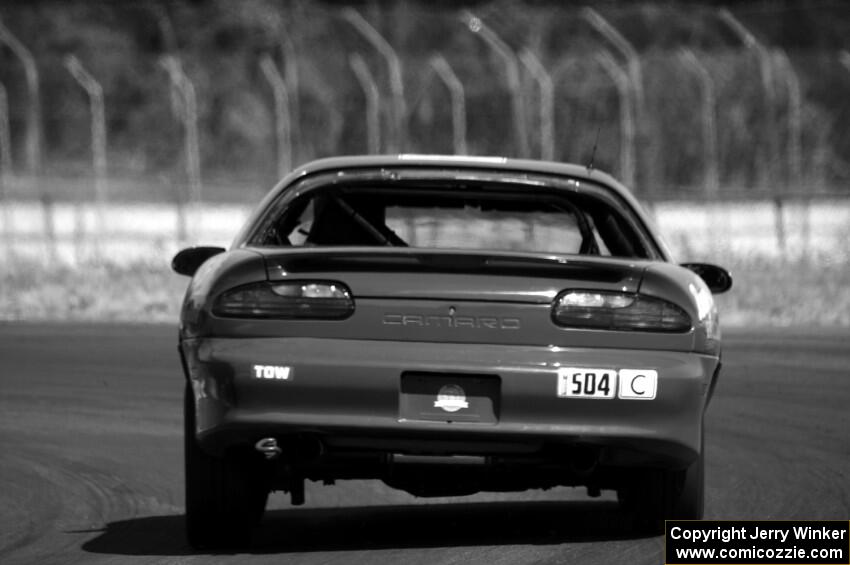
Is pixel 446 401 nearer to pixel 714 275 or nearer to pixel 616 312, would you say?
pixel 616 312

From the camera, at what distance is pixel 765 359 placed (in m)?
14.5

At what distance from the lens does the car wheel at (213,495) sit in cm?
603

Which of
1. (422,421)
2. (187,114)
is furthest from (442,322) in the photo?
(187,114)

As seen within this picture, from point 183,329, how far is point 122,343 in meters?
9.90

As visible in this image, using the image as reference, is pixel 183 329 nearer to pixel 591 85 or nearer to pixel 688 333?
pixel 688 333

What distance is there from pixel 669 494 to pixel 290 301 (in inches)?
59.5

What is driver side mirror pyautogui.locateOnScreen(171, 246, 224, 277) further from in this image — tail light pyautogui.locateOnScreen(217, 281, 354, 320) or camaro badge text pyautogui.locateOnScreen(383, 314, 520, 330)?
camaro badge text pyautogui.locateOnScreen(383, 314, 520, 330)

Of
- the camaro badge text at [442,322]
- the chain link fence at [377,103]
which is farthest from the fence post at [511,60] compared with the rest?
the camaro badge text at [442,322]

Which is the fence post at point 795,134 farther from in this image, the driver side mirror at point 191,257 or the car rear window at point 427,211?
the driver side mirror at point 191,257

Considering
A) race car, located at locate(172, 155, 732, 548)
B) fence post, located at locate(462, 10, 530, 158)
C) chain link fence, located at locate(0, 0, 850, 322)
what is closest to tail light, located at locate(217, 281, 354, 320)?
race car, located at locate(172, 155, 732, 548)

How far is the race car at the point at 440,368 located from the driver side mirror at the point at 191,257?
113cm

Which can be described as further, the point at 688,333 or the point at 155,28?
the point at 155,28

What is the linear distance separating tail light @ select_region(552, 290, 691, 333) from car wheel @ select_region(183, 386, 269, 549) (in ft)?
3.83

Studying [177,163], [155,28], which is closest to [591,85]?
[177,163]
